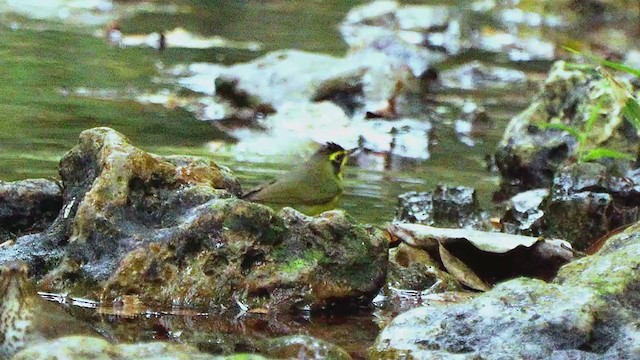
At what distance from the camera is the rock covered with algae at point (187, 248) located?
173 inches

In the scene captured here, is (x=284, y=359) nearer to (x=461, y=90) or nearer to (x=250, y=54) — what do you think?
(x=461, y=90)

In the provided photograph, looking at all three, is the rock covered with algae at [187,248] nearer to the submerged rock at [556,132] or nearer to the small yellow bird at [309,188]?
the small yellow bird at [309,188]

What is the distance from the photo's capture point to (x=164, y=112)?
10078mm

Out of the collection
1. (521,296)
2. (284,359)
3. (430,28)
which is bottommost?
(284,359)

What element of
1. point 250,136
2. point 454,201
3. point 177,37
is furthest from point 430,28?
point 454,201

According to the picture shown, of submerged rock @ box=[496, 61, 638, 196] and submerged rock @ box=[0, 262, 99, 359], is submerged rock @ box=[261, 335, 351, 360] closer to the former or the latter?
submerged rock @ box=[0, 262, 99, 359]

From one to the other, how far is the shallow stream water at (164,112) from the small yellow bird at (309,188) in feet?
0.68

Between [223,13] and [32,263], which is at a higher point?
[223,13]

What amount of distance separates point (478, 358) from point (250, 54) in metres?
12.0

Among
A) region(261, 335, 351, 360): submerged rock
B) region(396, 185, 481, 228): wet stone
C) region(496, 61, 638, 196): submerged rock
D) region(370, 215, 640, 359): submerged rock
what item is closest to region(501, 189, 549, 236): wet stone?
region(396, 185, 481, 228): wet stone

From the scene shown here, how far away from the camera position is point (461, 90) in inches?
526

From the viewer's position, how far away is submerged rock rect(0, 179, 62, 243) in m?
4.94

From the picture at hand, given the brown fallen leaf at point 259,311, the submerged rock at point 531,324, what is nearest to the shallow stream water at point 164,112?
the brown fallen leaf at point 259,311

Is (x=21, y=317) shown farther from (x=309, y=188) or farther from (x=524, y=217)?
(x=524, y=217)
